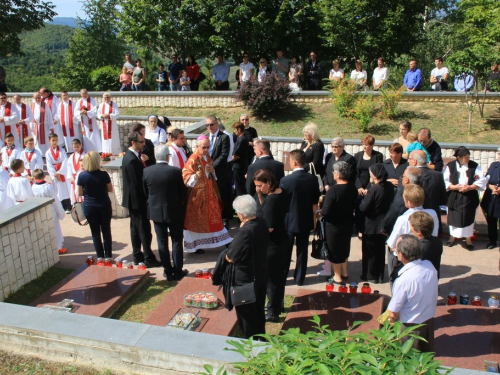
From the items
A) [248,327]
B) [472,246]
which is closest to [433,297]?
[248,327]

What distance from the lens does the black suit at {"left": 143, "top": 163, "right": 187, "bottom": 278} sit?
6.83 m

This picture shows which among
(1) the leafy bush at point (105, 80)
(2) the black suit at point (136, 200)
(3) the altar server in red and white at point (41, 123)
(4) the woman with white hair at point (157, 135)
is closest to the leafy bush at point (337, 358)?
(2) the black suit at point (136, 200)

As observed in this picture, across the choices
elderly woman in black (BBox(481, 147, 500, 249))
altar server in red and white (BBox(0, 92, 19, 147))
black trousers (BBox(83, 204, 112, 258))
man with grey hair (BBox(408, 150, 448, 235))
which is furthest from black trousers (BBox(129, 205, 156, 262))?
altar server in red and white (BBox(0, 92, 19, 147))

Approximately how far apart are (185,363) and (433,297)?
210 centimetres

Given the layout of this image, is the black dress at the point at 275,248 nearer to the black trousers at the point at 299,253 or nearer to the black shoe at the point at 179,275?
the black trousers at the point at 299,253

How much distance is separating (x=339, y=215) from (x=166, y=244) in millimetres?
2195

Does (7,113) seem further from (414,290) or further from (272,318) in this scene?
(414,290)

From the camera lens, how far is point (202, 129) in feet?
41.3

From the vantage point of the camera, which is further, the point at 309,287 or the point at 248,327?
the point at 309,287

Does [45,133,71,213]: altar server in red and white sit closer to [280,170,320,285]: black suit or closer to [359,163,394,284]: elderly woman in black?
Result: [280,170,320,285]: black suit

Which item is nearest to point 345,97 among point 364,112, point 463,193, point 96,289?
point 364,112

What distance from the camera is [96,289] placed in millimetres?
6523

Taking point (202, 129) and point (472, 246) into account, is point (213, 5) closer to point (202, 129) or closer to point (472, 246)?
point (202, 129)

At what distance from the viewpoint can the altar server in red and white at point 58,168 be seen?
9883 mm
